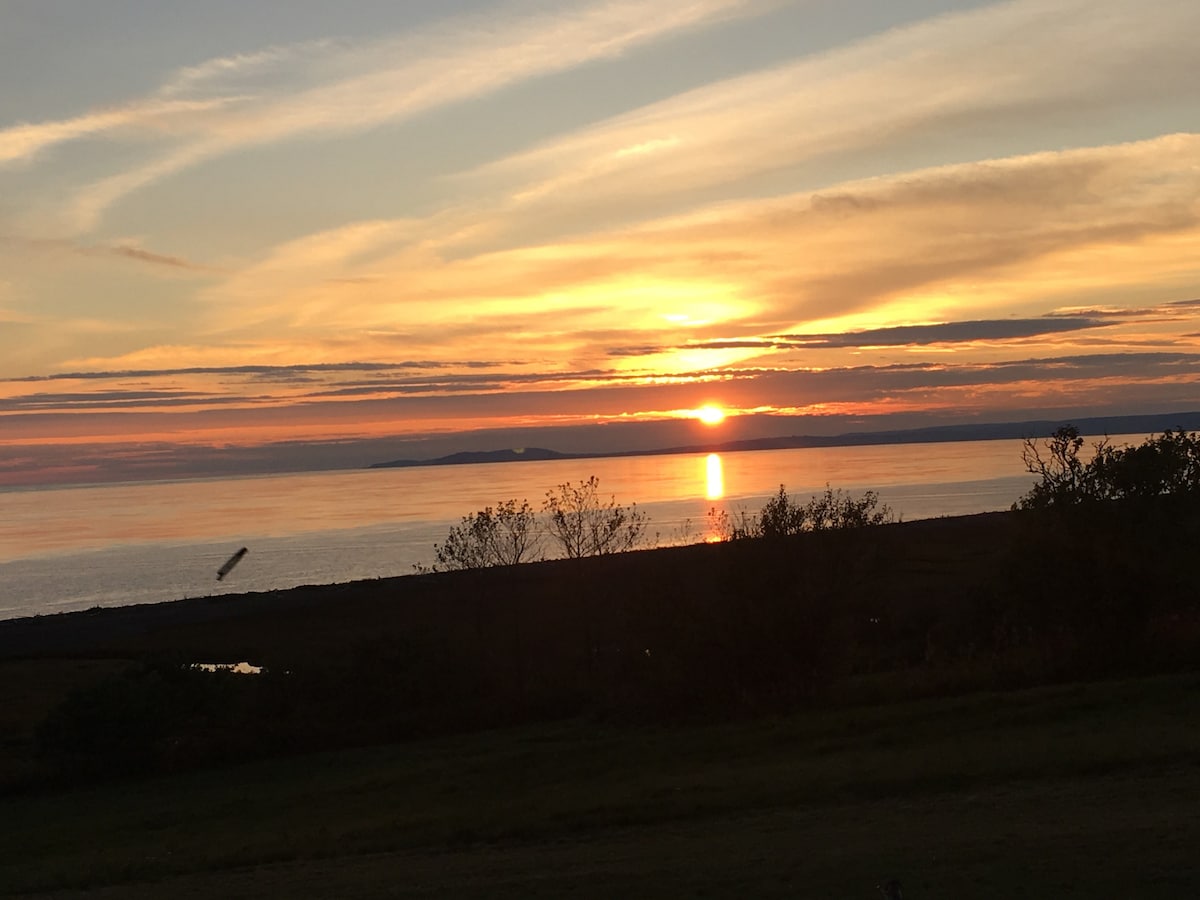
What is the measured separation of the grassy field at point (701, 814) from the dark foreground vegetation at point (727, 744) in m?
0.09

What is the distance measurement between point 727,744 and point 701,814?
23.7 feet

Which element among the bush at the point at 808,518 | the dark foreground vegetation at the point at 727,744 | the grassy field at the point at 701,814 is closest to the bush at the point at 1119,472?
the dark foreground vegetation at the point at 727,744

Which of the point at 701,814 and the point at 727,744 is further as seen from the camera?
the point at 727,744

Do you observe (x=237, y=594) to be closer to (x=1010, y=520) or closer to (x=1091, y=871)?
(x=1010, y=520)

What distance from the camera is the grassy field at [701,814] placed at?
1341cm

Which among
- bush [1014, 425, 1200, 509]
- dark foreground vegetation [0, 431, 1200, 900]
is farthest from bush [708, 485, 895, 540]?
bush [1014, 425, 1200, 509]

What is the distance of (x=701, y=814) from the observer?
1942cm

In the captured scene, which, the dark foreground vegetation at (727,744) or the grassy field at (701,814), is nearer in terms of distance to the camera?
the grassy field at (701,814)

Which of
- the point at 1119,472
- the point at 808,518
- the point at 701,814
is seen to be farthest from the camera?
the point at 808,518

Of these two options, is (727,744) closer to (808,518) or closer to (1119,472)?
(808,518)

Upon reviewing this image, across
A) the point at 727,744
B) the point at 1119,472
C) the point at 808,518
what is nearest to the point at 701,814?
the point at 727,744

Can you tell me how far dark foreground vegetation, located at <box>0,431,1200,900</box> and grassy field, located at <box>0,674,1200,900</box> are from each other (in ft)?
0.29

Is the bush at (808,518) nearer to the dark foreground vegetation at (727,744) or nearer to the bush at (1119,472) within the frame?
the dark foreground vegetation at (727,744)

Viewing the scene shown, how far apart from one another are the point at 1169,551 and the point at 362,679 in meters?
26.1
